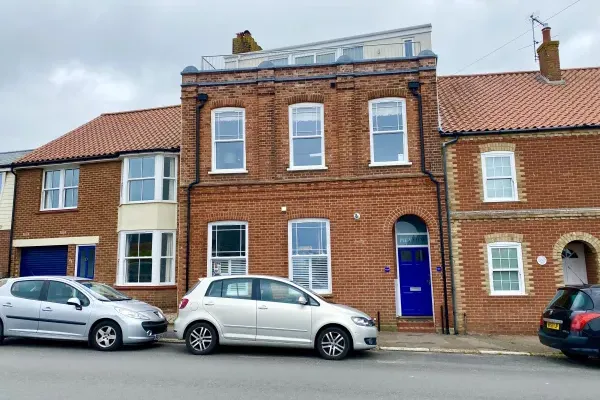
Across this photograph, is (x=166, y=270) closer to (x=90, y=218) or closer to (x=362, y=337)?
(x=90, y=218)

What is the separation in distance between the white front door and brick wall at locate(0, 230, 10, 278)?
18986mm

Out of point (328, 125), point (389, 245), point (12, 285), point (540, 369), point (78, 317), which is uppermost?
point (328, 125)

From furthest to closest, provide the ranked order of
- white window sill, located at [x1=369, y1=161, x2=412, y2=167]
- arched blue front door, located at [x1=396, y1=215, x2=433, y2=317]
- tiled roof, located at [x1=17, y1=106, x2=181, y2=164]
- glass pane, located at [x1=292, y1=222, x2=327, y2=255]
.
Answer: tiled roof, located at [x1=17, y1=106, x2=181, y2=164]
glass pane, located at [x1=292, y1=222, x2=327, y2=255]
white window sill, located at [x1=369, y1=161, x2=412, y2=167]
arched blue front door, located at [x1=396, y1=215, x2=433, y2=317]

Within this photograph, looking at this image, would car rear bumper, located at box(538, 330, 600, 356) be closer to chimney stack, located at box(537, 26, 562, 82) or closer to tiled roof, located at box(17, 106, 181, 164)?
chimney stack, located at box(537, 26, 562, 82)

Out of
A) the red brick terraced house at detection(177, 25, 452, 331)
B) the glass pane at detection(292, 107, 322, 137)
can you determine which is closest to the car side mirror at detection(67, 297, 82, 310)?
the red brick terraced house at detection(177, 25, 452, 331)

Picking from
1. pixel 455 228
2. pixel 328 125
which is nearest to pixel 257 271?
pixel 328 125

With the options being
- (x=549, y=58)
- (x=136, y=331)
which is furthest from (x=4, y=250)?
(x=549, y=58)

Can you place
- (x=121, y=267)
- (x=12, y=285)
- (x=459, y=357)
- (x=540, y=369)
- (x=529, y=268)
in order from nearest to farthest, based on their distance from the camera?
(x=540, y=369) → (x=459, y=357) → (x=12, y=285) → (x=529, y=268) → (x=121, y=267)

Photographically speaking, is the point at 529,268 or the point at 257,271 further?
the point at 257,271

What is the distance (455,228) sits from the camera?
12.9 metres

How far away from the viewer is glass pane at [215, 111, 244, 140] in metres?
14.4

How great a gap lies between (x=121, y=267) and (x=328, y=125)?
8.36m

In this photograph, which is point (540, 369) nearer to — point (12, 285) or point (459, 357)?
point (459, 357)

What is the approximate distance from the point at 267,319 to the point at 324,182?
543 centimetres
